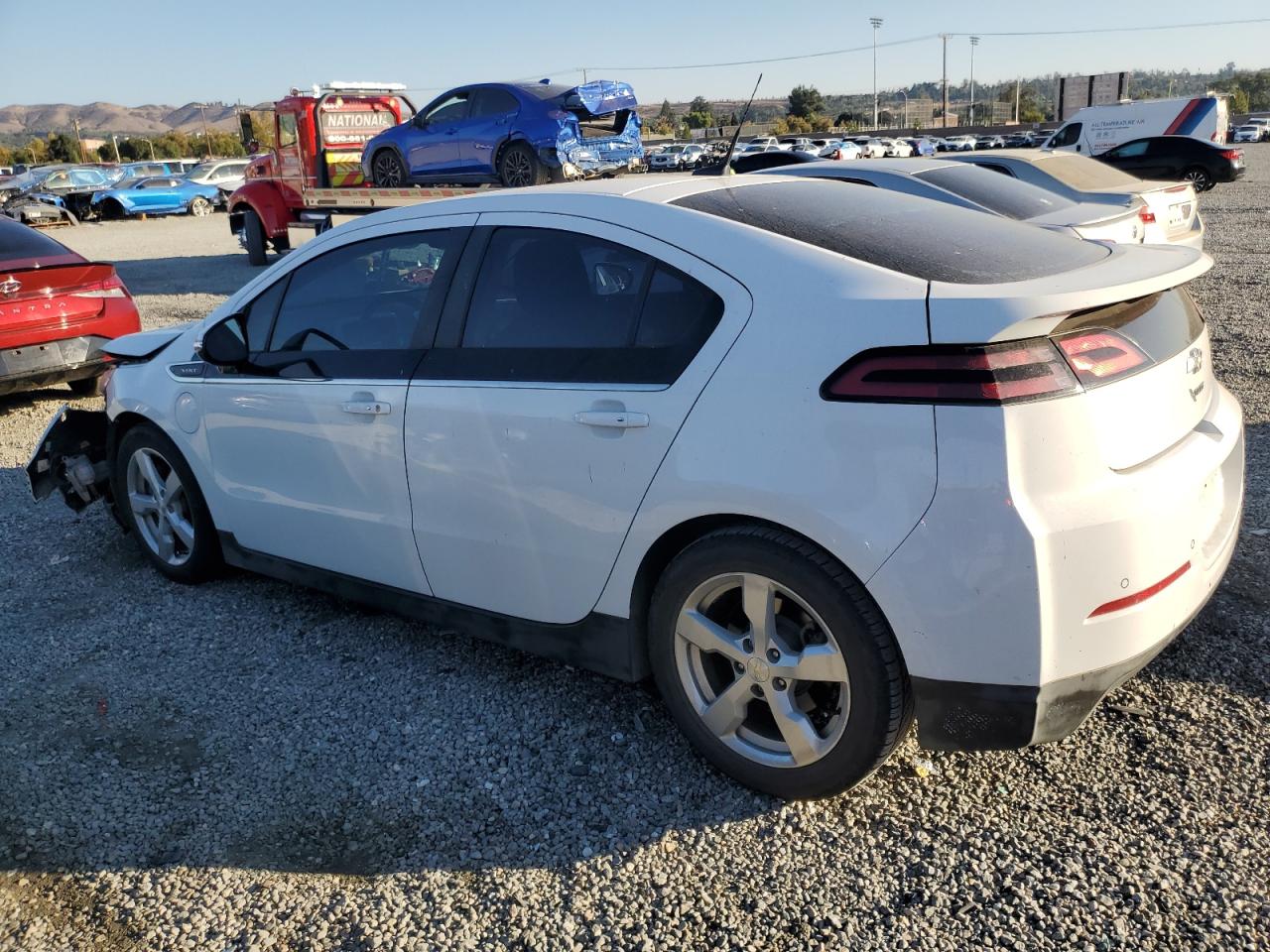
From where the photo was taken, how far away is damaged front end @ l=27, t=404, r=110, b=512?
5.03 metres

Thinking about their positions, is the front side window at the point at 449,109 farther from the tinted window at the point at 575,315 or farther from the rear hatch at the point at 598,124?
the tinted window at the point at 575,315

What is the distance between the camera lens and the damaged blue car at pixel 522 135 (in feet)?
42.2

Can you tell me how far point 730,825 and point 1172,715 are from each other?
4.72 feet

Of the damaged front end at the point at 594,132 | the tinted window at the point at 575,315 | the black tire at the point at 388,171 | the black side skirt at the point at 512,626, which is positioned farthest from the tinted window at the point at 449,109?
the tinted window at the point at 575,315

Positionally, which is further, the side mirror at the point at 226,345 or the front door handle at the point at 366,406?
the side mirror at the point at 226,345

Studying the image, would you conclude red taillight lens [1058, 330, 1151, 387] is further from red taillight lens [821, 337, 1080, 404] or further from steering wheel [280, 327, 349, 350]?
steering wheel [280, 327, 349, 350]

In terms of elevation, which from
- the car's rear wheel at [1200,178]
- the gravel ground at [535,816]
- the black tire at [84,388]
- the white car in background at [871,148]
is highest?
the gravel ground at [535,816]

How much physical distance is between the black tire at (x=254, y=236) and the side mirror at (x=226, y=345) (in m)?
15.3

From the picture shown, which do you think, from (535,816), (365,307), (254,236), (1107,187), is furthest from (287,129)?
(535,816)

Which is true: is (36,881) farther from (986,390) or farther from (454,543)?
(986,390)

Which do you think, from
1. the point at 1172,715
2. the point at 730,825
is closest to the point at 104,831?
the point at 730,825

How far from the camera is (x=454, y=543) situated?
11.2ft

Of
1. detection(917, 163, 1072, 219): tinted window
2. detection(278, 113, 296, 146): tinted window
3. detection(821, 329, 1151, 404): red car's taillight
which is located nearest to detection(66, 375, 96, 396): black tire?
detection(917, 163, 1072, 219): tinted window

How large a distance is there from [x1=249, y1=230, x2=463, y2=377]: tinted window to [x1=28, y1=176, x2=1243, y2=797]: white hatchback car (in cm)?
1
